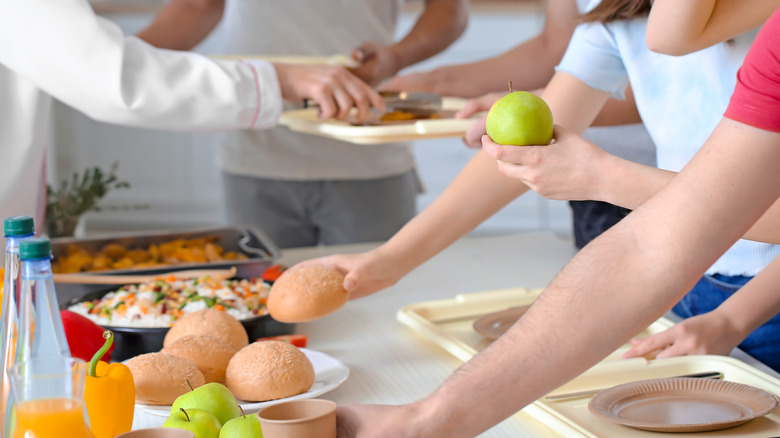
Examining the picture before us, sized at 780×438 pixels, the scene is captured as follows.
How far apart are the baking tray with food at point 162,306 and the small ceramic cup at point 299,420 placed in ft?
1.62

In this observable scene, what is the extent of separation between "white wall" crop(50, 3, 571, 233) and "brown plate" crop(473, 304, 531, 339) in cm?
293

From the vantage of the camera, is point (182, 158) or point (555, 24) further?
point (182, 158)

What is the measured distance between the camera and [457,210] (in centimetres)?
130

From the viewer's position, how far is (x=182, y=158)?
4414 mm

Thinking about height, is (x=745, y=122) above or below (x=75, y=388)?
above

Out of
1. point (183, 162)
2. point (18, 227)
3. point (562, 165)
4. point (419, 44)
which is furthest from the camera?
point (183, 162)

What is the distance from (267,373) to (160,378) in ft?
0.41

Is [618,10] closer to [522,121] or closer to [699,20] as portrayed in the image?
[699,20]

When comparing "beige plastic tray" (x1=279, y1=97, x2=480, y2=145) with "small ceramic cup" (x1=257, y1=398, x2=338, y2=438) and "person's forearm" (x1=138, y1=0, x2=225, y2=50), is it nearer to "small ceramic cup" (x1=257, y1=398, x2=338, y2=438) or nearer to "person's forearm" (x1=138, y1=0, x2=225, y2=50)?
"small ceramic cup" (x1=257, y1=398, x2=338, y2=438)

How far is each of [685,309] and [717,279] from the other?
13cm

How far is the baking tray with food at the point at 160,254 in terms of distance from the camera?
5.07 ft

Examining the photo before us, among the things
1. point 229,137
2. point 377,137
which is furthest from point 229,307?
point 229,137

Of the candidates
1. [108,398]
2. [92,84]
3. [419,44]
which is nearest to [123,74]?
[92,84]

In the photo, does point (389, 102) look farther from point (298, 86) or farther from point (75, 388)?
point (75, 388)
